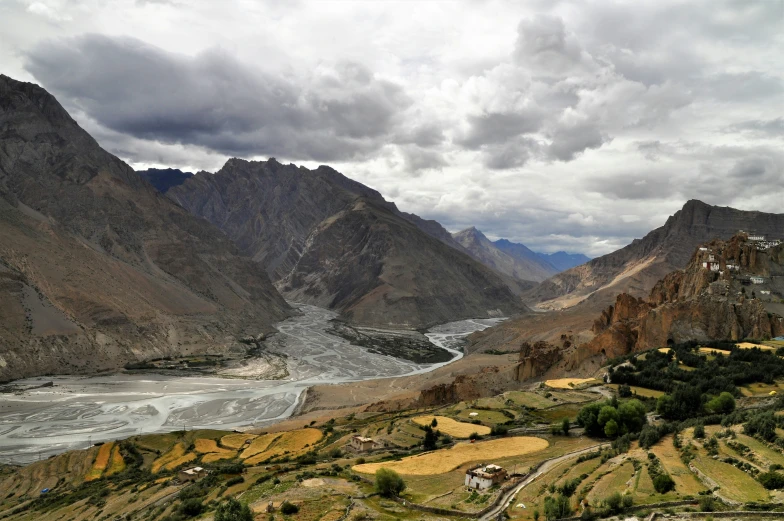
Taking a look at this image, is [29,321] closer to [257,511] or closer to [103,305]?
[103,305]

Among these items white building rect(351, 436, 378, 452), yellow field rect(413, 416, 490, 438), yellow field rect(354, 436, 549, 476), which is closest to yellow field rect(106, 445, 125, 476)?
white building rect(351, 436, 378, 452)

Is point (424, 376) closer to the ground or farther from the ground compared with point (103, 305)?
closer to the ground

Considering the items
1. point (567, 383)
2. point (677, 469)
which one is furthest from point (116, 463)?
point (677, 469)

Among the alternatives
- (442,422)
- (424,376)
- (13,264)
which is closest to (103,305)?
(13,264)

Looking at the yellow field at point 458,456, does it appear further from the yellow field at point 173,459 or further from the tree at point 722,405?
the yellow field at point 173,459

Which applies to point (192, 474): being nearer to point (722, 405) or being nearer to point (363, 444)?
point (363, 444)

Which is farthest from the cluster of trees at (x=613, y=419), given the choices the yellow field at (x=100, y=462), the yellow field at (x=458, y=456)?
the yellow field at (x=100, y=462)
